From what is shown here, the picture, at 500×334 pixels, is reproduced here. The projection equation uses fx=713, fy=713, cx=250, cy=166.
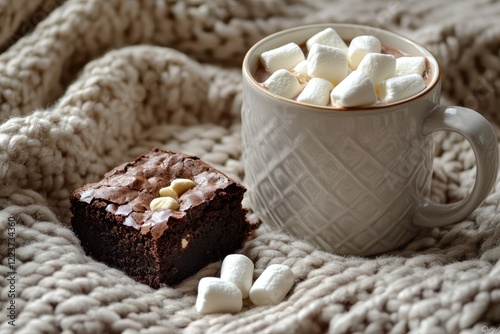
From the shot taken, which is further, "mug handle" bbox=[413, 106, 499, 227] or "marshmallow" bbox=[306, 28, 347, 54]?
"marshmallow" bbox=[306, 28, 347, 54]

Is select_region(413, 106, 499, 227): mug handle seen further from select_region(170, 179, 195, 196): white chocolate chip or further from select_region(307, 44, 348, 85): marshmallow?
select_region(170, 179, 195, 196): white chocolate chip

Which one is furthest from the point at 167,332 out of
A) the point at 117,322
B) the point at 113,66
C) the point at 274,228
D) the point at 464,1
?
the point at 464,1

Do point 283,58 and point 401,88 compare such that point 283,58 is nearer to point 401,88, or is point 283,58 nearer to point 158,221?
point 401,88

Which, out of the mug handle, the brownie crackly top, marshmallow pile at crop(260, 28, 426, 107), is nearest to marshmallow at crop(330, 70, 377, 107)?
marshmallow pile at crop(260, 28, 426, 107)

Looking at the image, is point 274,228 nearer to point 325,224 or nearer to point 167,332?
point 325,224

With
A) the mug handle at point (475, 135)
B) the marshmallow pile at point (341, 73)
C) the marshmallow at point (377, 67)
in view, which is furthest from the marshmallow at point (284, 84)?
the mug handle at point (475, 135)

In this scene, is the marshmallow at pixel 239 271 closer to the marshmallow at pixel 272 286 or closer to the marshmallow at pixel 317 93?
the marshmallow at pixel 272 286

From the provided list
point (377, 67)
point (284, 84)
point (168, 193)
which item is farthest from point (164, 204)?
point (377, 67)

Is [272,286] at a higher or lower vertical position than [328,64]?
lower
